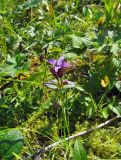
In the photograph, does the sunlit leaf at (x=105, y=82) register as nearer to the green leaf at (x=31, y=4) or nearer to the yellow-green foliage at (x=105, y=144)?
the yellow-green foliage at (x=105, y=144)

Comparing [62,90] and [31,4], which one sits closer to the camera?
[62,90]

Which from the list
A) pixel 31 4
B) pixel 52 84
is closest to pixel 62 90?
pixel 52 84

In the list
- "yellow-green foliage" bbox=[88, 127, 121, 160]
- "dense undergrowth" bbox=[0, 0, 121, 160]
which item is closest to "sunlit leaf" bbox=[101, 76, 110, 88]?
"dense undergrowth" bbox=[0, 0, 121, 160]

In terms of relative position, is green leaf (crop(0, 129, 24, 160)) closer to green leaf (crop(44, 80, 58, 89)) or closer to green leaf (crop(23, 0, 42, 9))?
green leaf (crop(44, 80, 58, 89))

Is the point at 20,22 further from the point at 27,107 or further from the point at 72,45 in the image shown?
the point at 27,107

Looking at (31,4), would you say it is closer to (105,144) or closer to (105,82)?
(105,82)

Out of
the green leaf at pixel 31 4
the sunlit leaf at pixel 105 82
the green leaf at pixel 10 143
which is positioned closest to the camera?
the green leaf at pixel 10 143

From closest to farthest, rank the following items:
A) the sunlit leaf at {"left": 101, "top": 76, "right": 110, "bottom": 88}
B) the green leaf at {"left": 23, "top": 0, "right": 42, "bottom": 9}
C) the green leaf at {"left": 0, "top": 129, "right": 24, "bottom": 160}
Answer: the green leaf at {"left": 0, "top": 129, "right": 24, "bottom": 160}, the sunlit leaf at {"left": 101, "top": 76, "right": 110, "bottom": 88}, the green leaf at {"left": 23, "top": 0, "right": 42, "bottom": 9}

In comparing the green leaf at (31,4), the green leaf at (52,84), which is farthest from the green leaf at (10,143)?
the green leaf at (31,4)

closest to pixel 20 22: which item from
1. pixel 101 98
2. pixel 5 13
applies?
pixel 5 13
